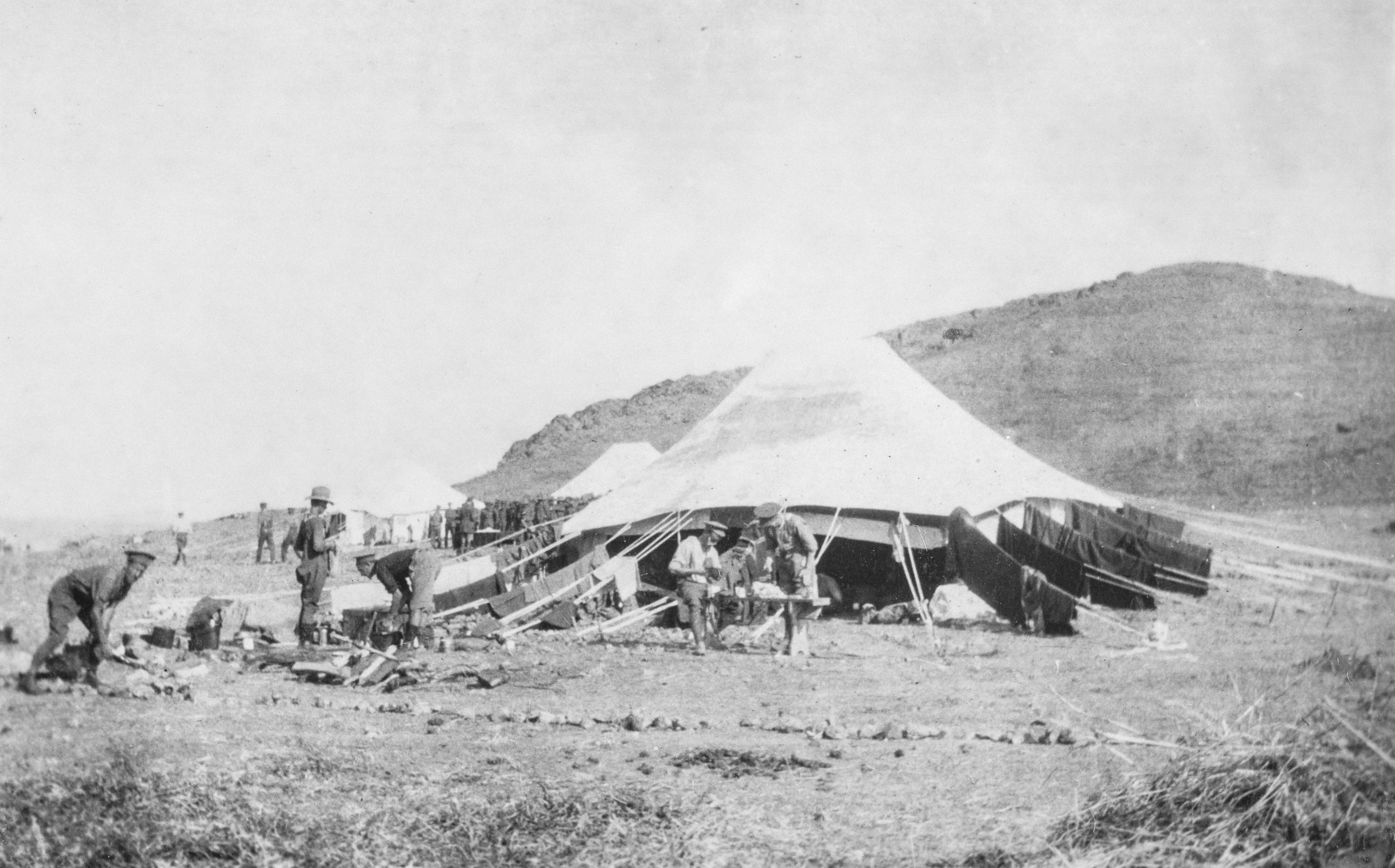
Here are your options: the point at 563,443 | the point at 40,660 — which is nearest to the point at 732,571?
the point at 40,660

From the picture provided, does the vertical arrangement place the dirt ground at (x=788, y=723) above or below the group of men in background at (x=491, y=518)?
below

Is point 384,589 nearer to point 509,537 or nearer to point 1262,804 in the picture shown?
point 509,537

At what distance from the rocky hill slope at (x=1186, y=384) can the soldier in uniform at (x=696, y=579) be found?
59.2 feet

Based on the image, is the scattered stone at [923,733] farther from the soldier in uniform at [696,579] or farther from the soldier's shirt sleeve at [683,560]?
the soldier's shirt sleeve at [683,560]

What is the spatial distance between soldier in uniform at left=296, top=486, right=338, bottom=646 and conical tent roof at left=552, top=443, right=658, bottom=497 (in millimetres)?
22236

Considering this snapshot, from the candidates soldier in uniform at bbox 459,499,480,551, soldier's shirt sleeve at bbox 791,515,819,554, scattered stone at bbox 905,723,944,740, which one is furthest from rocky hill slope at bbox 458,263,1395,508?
scattered stone at bbox 905,723,944,740

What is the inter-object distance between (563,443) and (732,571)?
222 ft

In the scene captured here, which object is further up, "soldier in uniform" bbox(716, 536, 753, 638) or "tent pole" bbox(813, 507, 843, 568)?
"tent pole" bbox(813, 507, 843, 568)

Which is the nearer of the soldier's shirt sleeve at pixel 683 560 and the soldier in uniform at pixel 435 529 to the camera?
the soldier's shirt sleeve at pixel 683 560

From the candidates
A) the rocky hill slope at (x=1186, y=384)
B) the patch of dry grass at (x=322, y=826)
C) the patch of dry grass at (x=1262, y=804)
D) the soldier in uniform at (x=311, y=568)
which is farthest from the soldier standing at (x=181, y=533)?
the rocky hill slope at (x=1186, y=384)

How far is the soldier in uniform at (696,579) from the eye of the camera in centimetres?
1009

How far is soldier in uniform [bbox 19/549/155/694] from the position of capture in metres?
7.54

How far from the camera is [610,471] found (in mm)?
35281

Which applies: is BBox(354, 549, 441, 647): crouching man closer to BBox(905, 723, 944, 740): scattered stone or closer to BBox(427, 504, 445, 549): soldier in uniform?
BBox(905, 723, 944, 740): scattered stone
